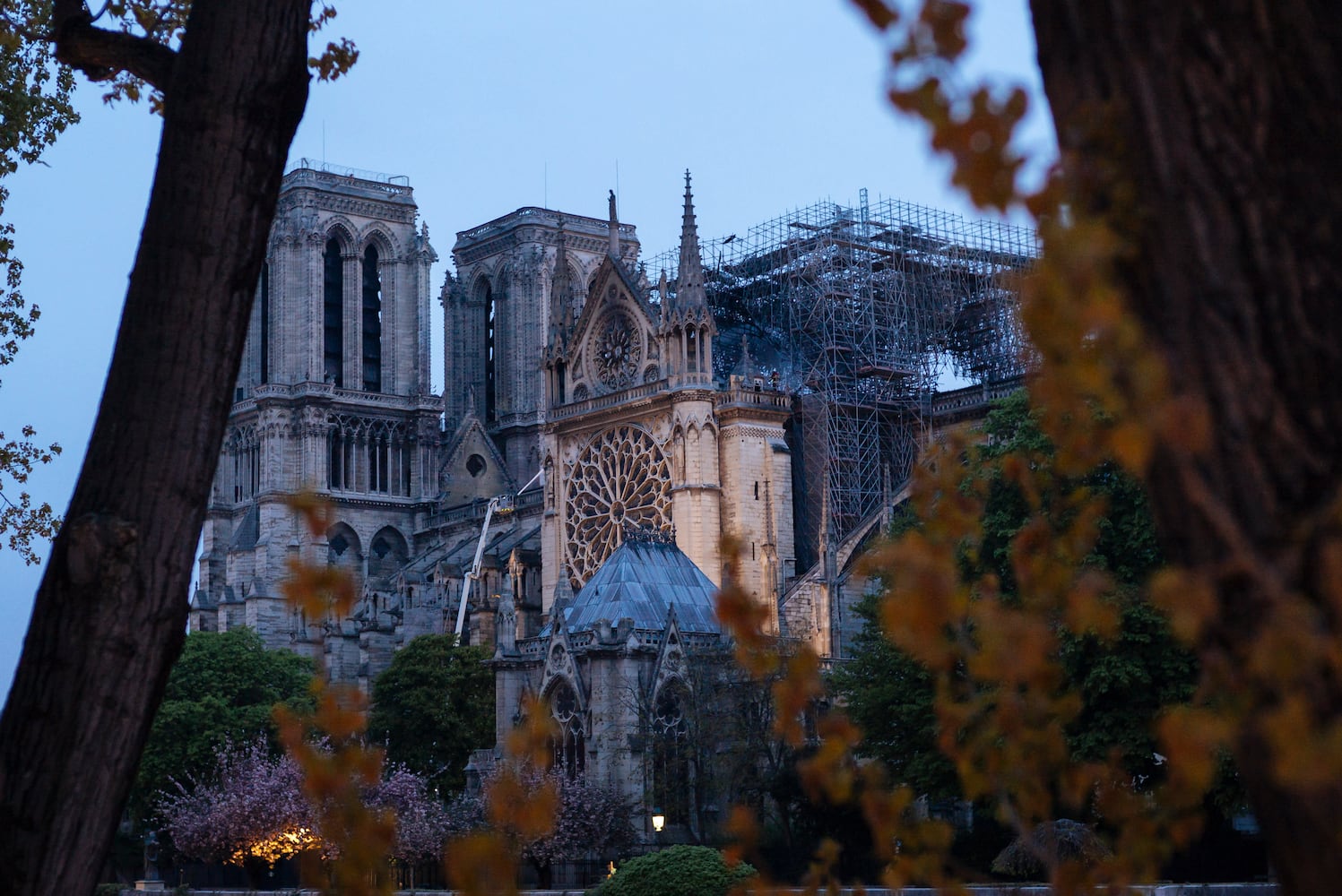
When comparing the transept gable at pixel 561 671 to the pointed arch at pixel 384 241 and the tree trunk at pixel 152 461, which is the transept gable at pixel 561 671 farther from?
the pointed arch at pixel 384 241

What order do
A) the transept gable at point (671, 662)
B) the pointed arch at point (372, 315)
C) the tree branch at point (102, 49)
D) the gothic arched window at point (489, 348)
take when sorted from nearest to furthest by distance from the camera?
the tree branch at point (102, 49) < the transept gable at point (671, 662) < the pointed arch at point (372, 315) < the gothic arched window at point (489, 348)

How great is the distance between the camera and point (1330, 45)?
12.0ft

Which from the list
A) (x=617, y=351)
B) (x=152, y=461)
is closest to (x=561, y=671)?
(x=617, y=351)

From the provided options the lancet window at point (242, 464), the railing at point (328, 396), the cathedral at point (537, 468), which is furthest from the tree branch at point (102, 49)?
the lancet window at point (242, 464)

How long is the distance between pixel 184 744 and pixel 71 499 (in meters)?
47.5

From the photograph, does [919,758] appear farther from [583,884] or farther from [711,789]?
[583,884]

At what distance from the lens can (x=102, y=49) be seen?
6.93 m

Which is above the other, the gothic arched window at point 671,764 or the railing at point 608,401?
the railing at point 608,401

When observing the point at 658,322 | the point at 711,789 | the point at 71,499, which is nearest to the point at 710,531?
the point at 658,322

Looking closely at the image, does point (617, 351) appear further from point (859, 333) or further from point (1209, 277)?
point (1209, 277)

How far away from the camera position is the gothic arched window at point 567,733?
37281mm

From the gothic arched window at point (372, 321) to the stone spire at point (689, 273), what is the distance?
3411 cm

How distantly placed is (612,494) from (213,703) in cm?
1247

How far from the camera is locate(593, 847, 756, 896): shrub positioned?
2398 cm
